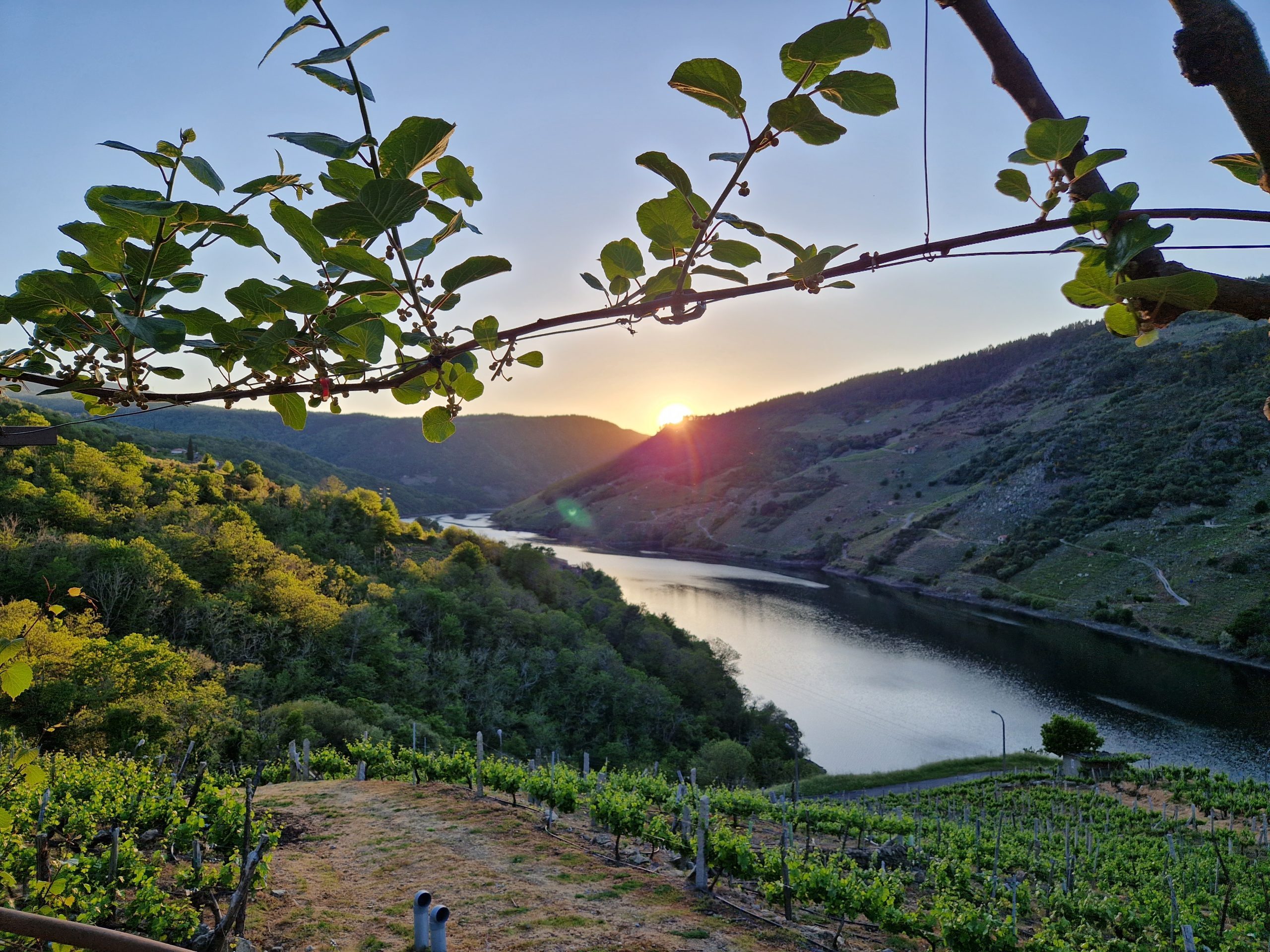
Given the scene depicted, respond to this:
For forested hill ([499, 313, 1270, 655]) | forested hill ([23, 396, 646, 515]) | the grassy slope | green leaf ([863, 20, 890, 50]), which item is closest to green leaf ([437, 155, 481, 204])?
green leaf ([863, 20, 890, 50])

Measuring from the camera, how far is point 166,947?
0.45 metres

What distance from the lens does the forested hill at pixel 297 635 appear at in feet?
41.8

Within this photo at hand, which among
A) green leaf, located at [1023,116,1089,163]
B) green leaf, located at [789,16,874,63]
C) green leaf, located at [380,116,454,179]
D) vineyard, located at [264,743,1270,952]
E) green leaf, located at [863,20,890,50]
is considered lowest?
vineyard, located at [264,743,1270,952]

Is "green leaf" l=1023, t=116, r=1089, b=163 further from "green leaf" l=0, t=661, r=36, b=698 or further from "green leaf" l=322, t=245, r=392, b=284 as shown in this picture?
"green leaf" l=0, t=661, r=36, b=698

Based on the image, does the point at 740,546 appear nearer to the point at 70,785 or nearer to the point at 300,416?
the point at 70,785

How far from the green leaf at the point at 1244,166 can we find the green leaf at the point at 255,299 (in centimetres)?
107

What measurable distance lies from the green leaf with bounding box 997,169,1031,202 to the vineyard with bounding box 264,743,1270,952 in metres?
5.68

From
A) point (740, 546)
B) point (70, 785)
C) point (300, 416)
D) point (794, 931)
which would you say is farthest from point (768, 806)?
point (740, 546)

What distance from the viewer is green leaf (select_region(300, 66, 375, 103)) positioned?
1.83 ft

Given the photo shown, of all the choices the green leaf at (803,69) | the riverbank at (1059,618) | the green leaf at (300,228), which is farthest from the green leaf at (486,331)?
the riverbank at (1059,618)

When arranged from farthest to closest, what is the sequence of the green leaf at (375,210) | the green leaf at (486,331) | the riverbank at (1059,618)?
1. the riverbank at (1059,618)
2. the green leaf at (486,331)
3. the green leaf at (375,210)

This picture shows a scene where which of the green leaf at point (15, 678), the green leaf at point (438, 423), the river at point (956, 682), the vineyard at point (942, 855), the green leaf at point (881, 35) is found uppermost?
the green leaf at point (881, 35)

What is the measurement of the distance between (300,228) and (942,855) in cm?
1174

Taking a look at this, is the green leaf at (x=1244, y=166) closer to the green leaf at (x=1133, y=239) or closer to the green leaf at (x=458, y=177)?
the green leaf at (x=1133, y=239)
